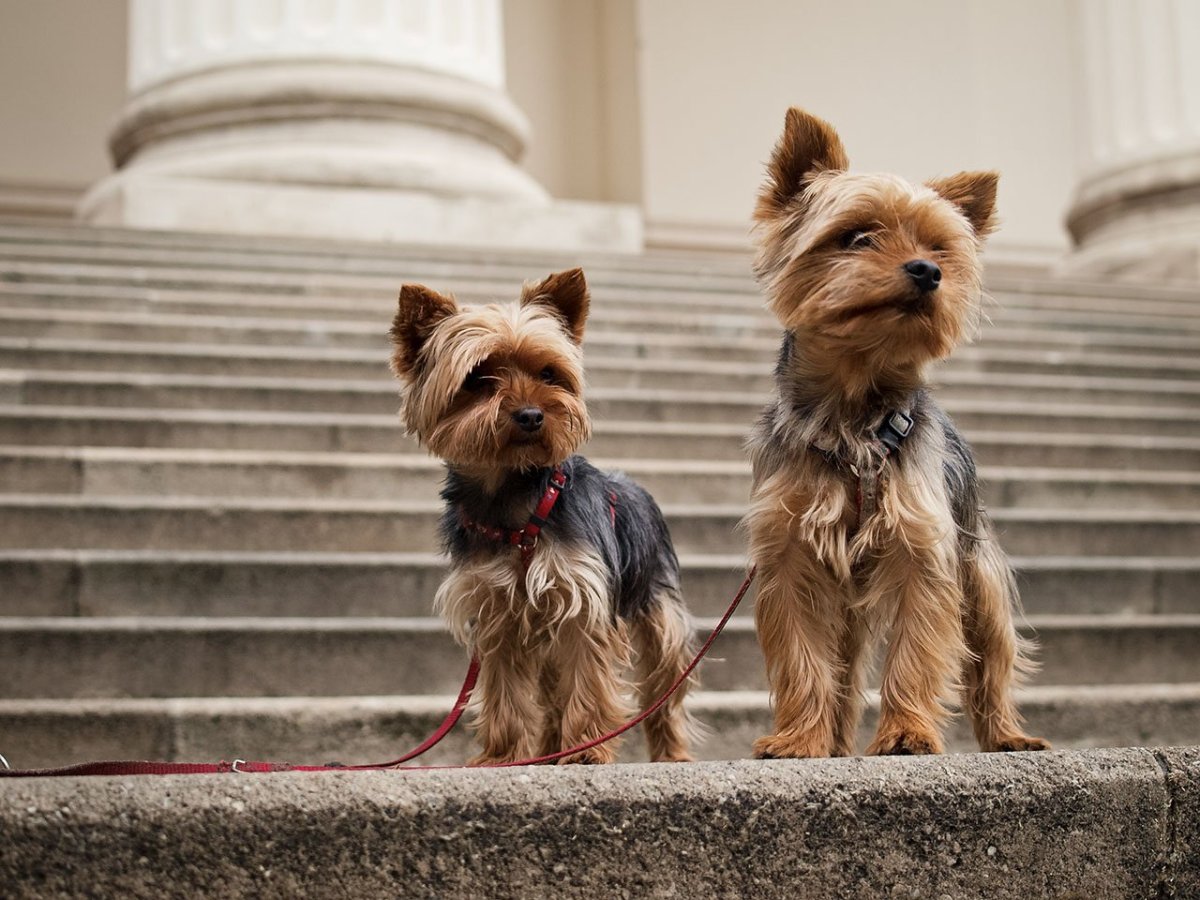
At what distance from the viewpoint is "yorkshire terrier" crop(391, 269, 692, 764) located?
139 inches

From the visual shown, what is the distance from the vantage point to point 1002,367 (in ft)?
27.9

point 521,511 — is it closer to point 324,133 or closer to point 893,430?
point 893,430

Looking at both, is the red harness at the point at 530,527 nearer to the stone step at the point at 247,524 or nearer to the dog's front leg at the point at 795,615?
the dog's front leg at the point at 795,615

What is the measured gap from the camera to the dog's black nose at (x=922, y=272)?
125 inches

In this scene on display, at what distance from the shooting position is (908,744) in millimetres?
3219

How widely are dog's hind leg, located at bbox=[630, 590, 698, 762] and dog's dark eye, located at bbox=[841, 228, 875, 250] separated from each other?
1177mm

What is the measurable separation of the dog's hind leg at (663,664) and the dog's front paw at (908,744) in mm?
829

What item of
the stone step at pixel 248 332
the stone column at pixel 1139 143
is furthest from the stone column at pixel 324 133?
the stone column at pixel 1139 143

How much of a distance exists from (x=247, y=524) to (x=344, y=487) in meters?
0.57

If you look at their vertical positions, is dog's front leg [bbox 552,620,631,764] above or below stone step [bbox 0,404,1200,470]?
below

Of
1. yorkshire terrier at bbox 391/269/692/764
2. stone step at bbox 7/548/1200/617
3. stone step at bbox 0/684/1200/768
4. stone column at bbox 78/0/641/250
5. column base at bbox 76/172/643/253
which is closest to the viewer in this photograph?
yorkshire terrier at bbox 391/269/692/764

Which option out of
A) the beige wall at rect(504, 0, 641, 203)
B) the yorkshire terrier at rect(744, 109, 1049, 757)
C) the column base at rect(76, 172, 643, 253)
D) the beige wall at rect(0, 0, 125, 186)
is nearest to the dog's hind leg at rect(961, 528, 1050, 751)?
the yorkshire terrier at rect(744, 109, 1049, 757)

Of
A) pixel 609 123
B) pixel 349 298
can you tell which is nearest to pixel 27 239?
pixel 349 298

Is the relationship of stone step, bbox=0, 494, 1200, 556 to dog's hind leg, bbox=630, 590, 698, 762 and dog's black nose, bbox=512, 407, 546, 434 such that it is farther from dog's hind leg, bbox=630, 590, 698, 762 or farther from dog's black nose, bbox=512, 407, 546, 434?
dog's black nose, bbox=512, 407, 546, 434
